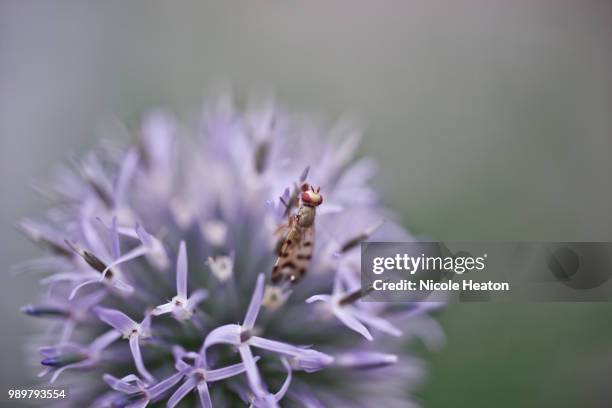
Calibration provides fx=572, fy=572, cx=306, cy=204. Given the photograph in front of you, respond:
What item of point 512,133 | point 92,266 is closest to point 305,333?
point 92,266

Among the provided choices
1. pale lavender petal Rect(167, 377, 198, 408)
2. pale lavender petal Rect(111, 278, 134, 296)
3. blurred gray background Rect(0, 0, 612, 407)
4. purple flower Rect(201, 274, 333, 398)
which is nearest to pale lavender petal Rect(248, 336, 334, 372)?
purple flower Rect(201, 274, 333, 398)

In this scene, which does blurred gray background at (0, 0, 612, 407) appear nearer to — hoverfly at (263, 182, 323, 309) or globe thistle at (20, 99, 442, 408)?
globe thistle at (20, 99, 442, 408)

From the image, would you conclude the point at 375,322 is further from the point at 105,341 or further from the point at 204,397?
the point at 105,341

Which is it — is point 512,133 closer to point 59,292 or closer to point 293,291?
point 293,291

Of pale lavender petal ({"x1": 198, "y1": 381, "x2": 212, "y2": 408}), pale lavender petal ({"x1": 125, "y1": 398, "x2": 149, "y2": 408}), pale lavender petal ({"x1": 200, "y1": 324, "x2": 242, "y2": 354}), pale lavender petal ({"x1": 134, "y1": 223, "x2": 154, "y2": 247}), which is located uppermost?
pale lavender petal ({"x1": 134, "y1": 223, "x2": 154, "y2": 247})

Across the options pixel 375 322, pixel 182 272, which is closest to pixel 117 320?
pixel 182 272

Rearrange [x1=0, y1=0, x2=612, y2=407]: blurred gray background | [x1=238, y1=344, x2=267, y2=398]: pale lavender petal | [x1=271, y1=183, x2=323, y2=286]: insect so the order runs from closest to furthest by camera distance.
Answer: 1. [x1=238, y1=344, x2=267, y2=398]: pale lavender petal
2. [x1=271, y1=183, x2=323, y2=286]: insect
3. [x1=0, y1=0, x2=612, y2=407]: blurred gray background

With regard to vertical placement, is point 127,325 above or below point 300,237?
below
